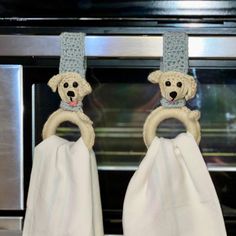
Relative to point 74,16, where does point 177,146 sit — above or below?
below

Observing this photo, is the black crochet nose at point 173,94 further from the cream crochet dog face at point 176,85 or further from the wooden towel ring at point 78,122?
the wooden towel ring at point 78,122

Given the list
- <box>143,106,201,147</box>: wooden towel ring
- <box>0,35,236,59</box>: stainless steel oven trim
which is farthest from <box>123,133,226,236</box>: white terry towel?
<box>0,35,236,59</box>: stainless steel oven trim

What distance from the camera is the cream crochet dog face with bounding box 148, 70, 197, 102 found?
25.9 inches

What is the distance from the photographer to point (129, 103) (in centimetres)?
72

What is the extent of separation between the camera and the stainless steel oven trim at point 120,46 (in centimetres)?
65

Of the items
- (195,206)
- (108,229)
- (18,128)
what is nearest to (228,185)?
(195,206)

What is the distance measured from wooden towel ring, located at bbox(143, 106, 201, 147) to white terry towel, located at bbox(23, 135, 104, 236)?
0.08 meters

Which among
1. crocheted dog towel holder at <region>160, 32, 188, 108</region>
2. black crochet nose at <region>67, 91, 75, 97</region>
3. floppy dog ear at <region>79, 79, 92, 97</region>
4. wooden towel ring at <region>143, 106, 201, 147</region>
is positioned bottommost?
wooden towel ring at <region>143, 106, 201, 147</region>

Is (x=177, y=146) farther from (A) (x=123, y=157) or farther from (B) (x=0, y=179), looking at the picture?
(B) (x=0, y=179)

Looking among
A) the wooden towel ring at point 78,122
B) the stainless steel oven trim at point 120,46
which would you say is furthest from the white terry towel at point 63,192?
the stainless steel oven trim at point 120,46

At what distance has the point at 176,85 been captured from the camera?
0.66 metres

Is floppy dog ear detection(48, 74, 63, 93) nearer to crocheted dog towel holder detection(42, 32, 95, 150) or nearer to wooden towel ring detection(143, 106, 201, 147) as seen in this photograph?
crocheted dog towel holder detection(42, 32, 95, 150)

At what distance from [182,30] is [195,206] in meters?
0.23

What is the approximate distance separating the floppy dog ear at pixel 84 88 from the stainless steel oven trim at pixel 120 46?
37 millimetres
